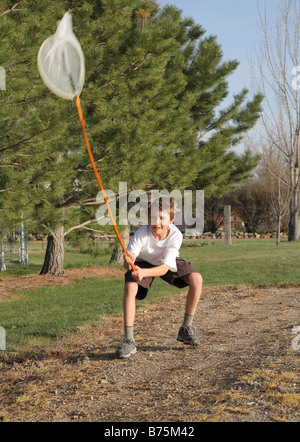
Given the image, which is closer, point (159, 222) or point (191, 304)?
point (159, 222)

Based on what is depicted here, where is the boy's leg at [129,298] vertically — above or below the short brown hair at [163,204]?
below

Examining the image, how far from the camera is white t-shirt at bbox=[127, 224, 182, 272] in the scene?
3953 mm

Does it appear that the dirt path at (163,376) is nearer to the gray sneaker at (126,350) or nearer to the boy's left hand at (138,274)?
the gray sneaker at (126,350)

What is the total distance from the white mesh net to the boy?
1.23m

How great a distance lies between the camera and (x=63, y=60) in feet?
10.7

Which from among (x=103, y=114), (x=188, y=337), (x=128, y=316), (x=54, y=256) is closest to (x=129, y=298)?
(x=128, y=316)

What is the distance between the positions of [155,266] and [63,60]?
1.77 meters

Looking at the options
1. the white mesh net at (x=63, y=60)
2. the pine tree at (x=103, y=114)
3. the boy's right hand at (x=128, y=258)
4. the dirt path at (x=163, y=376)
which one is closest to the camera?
the dirt path at (x=163, y=376)

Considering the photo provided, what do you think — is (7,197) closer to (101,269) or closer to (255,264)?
(101,269)

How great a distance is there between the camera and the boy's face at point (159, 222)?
398cm

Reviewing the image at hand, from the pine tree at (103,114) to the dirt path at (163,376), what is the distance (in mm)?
3832

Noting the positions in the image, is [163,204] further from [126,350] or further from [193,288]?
[126,350]

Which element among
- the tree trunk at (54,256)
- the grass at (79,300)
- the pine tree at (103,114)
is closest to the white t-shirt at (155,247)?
the grass at (79,300)

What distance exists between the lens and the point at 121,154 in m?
9.69
